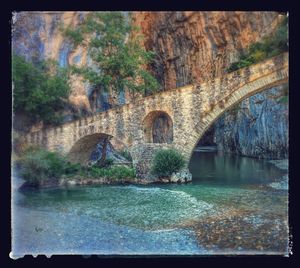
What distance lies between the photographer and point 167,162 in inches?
454

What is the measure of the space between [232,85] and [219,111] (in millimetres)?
799

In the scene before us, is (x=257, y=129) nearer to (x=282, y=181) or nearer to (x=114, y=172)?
(x=282, y=181)

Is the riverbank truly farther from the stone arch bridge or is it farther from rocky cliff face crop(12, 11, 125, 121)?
rocky cliff face crop(12, 11, 125, 121)

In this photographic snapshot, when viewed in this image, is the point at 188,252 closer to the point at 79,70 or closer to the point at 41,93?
the point at 41,93

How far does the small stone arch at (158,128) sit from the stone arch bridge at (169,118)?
0.03 m

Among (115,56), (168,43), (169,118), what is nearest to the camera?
(169,118)

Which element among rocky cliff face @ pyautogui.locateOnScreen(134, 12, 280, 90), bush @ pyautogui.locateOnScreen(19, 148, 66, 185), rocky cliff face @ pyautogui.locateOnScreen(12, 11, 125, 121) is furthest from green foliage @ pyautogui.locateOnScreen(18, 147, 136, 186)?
rocky cliff face @ pyautogui.locateOnScreen(134, 12, 280, 90)

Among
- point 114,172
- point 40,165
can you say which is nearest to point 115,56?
point 114,172

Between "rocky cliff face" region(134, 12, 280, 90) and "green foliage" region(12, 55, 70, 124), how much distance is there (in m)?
8.67

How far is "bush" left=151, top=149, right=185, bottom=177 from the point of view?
11430mm

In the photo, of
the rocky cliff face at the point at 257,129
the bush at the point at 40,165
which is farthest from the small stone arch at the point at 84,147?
the rocky cliff face at the point at 257,129

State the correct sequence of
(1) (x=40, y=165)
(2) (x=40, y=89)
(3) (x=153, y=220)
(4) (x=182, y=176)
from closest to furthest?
(3) (x=153, y=220) < (1) (x=40, y=165) < (2) (x=40, y=89) < (4) (x=182, y=176)

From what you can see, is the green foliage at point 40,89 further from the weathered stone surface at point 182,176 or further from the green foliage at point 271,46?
the green foliage at point 271,46

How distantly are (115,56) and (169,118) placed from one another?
423 centimetres
